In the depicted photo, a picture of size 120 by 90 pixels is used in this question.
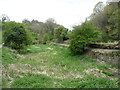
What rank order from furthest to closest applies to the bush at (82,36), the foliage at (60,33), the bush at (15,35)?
the foliage at (60,33)
the bush at (15,35)
the bush at (82,36)

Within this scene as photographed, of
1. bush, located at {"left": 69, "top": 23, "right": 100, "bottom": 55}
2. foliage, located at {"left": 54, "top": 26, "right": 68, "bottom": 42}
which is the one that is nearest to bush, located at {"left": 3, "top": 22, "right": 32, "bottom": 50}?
bush, located at {"left": 69, "top": 23, "right": 100, "bottom": 55}

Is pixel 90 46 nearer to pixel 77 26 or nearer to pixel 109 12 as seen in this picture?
pixel 77 26

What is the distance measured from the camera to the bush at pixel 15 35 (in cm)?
1390

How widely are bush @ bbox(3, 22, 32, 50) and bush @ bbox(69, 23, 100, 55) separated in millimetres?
6800

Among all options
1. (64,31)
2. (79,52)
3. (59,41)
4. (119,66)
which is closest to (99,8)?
(64,31)

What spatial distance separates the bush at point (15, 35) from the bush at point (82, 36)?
680 centimetres

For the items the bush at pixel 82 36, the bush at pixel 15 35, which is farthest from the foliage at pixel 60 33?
the bush at pixel 82 36

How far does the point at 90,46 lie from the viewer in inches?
498

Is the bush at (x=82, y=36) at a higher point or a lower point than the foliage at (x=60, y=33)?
lower

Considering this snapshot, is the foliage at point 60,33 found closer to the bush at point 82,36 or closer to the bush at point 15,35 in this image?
the bush at point 15,35

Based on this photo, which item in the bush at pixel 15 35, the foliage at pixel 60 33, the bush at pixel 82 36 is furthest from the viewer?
the foliage at pixel 60 33

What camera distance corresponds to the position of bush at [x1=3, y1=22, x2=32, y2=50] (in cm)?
1390

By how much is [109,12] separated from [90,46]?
9.08 metres

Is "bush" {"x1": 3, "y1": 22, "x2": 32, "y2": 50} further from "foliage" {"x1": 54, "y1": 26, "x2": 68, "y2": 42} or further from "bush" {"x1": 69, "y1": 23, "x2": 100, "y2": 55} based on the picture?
"foliage" {"x1": 54, "y1": 26, "x2": 68, "y2": 42}
